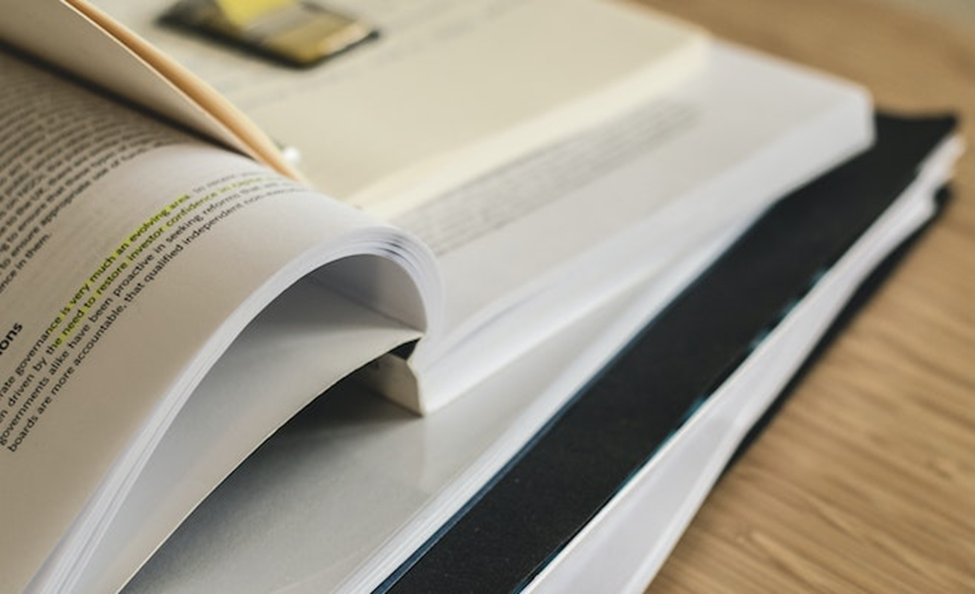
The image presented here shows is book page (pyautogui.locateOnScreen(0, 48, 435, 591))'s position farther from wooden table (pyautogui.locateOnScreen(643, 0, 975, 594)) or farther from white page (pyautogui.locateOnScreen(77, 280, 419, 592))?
wooden table (pyautogui.locateOnScreen(643, 0, 975, 594))

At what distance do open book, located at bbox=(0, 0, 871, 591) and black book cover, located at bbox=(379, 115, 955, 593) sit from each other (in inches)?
0.7

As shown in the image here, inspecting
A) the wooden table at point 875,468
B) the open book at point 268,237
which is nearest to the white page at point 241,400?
the open book at point 268,237

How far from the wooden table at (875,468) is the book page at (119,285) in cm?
15

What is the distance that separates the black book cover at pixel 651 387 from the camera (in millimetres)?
417

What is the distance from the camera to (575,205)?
22.2 inches

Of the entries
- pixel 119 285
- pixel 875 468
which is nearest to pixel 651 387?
pixel 875 468

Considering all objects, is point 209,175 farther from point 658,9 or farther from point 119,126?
point 658,9

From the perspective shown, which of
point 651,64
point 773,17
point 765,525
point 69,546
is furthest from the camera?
point 773,17

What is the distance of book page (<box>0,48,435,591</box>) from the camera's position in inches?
14.6

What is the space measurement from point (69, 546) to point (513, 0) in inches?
18.7

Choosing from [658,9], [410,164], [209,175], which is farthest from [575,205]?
[658,9]

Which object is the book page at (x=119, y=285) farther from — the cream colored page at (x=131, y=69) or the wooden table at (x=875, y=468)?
the wooden table at (x=875, y=468)

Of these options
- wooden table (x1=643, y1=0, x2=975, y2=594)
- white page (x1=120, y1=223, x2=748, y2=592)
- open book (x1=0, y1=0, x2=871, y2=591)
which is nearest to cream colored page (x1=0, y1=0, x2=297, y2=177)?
open book (x1=0, y1=0, x2=871, y2=591)

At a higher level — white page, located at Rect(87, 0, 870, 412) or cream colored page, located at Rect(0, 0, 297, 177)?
cream colored page, located at Rect(0, 0, 297, 177)
